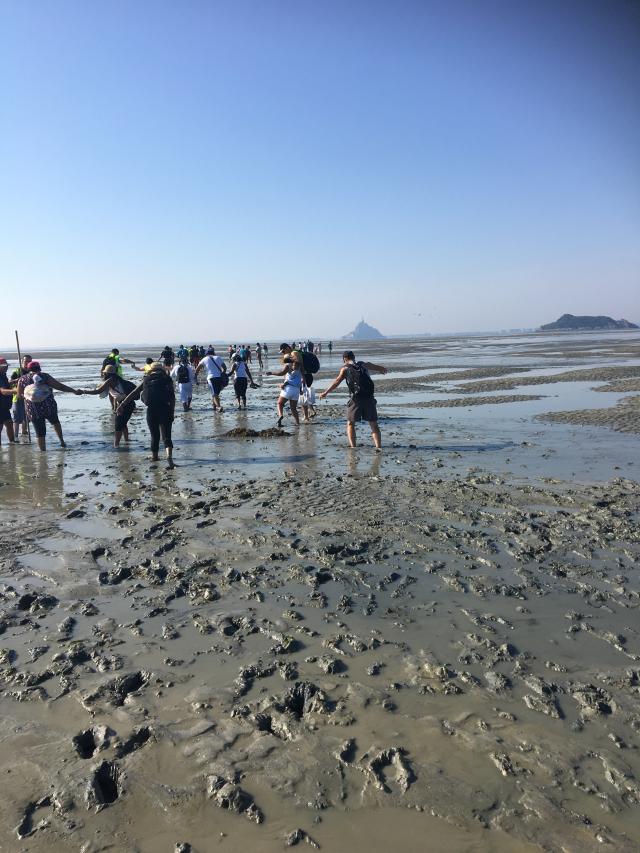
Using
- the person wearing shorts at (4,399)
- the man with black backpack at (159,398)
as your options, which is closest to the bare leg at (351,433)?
the man with black backpack at (159,398)

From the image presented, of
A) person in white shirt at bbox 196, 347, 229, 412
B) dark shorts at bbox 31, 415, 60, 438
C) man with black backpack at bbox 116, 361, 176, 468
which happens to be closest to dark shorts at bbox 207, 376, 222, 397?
person in white shirt at bbox 196, 347, 229, 412

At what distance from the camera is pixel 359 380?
10.5 meters

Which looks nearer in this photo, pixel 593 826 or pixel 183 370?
pixel 593 826

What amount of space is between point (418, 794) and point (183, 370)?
593 inches

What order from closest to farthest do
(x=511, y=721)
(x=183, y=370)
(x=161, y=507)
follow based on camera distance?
1. (x=511, y=721)
2. (x=161, y=507)
3. (x=183, y=370)

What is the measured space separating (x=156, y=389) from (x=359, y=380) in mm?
3690

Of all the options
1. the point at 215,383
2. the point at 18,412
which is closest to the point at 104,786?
the point at 18,412

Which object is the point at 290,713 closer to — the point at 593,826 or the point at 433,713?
the point at 433,713

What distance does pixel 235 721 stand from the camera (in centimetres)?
315

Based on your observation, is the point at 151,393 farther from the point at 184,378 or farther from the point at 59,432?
the point at 184,378

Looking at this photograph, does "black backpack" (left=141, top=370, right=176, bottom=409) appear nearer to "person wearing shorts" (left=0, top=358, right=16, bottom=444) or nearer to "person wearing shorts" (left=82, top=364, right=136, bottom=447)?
"person wearing shorts" (left=82, top=364, right=136, bottom=447)

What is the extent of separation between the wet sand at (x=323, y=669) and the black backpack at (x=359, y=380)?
124 inches

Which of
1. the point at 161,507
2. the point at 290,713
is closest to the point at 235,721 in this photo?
the point at 290,713

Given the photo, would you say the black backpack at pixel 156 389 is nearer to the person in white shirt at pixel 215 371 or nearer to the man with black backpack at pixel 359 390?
the man with black backpack at pixel 359 390
